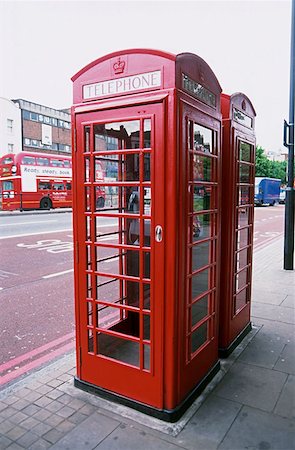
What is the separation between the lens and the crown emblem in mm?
2570

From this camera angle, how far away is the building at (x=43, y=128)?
3916 centimetres

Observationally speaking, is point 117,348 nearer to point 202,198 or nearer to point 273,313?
point 202,198

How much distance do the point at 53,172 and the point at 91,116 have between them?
70.9 feet

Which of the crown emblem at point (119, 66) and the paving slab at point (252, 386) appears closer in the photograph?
the crown emblem at point (119, 66)

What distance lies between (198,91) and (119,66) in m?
→ 0.60

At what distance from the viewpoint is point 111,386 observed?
9.28 ft

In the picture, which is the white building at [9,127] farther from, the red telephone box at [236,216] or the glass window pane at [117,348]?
the glass window pane at [117,348]

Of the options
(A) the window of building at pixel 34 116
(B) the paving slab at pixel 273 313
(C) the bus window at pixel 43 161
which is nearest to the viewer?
(B) the paving slab at pixel 273 313

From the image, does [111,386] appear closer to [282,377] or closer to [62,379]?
[62,379]

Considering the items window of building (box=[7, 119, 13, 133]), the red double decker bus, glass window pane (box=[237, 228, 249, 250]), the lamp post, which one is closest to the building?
window of building (box=[7, 119, 13, 133])

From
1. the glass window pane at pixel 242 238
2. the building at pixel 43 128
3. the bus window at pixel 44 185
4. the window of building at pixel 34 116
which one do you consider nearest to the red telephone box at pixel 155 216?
the glass window pane at pixel 242 238

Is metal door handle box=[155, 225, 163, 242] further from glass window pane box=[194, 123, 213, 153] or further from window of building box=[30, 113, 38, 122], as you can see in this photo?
window of building box=[30, 113, 38, 122]

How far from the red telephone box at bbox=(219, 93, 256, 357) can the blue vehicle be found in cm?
3334

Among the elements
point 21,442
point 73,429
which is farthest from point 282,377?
point 21,442
